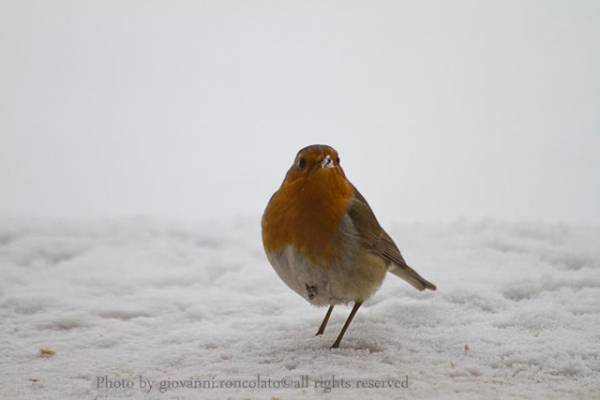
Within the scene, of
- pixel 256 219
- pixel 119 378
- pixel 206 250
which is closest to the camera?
pixel 119 378

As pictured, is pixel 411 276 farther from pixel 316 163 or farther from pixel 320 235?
pixel 316 163

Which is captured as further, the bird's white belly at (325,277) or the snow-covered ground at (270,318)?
the bird's white belly at (325,277)

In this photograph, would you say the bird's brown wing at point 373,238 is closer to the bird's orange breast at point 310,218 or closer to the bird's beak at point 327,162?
the bird's orange breast at point 310,218

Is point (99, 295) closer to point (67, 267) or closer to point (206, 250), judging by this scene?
point (67, 267)

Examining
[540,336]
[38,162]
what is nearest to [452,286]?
[540,336]

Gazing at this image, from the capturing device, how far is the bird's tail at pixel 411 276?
3.61m

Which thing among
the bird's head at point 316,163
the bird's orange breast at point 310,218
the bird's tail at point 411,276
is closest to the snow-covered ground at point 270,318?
the bird's tail at point 411,276

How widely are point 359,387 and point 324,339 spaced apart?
26.3 inches

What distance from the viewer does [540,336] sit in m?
3.22

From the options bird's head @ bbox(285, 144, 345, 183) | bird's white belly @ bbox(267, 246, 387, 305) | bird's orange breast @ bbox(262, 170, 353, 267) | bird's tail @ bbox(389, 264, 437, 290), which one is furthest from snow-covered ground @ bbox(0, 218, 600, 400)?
bird's head @ bbox(285, 144, 345, 183)

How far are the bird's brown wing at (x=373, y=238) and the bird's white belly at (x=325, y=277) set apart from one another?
8 centimetres

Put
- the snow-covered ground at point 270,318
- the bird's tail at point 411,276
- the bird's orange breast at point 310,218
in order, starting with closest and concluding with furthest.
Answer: the snow-covered ground at point 270,318 < the bird's orange breast at point 310,218 < the bird's tail at point 411,276

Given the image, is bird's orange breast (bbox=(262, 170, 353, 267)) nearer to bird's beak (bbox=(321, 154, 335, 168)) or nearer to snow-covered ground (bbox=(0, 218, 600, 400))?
bird's beak (bbox=(321, 154, 335, 168))

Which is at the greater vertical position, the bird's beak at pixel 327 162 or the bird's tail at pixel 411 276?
the bird's beak at pixel 327 162
